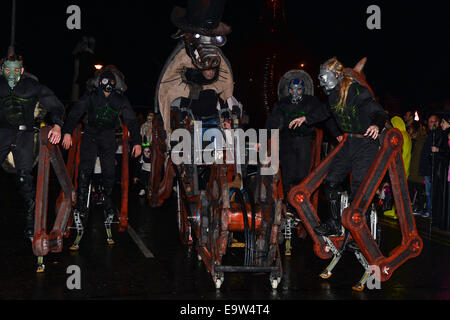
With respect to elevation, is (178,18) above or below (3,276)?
above

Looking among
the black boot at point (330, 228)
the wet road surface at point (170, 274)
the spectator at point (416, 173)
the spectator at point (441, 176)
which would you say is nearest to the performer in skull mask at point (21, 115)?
the wet road surface at point (170, 274)

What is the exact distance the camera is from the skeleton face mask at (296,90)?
7.54 m

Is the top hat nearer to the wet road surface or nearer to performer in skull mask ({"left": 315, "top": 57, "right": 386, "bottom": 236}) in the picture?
performer in skull mask ({"left": 315, "top": 57, "right": 386, "bottom": 236})

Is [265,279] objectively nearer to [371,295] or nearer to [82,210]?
[371,295]

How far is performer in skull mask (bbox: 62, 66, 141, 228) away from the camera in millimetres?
7355

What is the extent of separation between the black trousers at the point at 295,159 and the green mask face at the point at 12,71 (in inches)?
136

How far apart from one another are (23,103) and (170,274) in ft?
8.69

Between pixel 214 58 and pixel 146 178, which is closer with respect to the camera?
pixel 214 58

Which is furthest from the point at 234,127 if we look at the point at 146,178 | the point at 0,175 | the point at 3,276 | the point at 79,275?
the point at 0,175

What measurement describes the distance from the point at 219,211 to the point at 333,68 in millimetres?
1842

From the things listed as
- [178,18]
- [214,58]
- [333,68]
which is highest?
[178,18]

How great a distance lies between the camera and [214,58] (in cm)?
824

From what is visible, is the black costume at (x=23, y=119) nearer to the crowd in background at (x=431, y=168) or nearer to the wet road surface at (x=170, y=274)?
the wet road surface at (x=170, y=274)

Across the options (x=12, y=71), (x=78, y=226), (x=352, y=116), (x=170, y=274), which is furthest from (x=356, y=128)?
(x=12, y=71)
